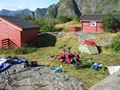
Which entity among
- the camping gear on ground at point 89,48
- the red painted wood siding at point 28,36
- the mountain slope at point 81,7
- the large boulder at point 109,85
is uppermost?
the mountain slope at point 81,7

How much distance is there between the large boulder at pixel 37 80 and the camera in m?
16.5

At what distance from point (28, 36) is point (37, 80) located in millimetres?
14591

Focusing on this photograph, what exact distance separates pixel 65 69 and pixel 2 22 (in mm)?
13358

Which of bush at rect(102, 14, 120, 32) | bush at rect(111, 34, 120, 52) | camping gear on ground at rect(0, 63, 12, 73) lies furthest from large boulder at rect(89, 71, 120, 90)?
bush at rect(102, 14, 120, 32)

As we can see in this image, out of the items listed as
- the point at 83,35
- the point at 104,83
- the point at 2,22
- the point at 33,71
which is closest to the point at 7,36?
the point at 2,22

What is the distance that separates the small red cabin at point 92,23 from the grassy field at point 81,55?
10.3 meters

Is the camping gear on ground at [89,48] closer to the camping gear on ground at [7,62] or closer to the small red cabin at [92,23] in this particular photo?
the camping gear on ground at [7,62]

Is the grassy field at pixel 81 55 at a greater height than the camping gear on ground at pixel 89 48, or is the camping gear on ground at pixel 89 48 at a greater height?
the camping gear on ground at pixel 89 48

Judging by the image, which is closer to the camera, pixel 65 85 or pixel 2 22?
pixel 65 85

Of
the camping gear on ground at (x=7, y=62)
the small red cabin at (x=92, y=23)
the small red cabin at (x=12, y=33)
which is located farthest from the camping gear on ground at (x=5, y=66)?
the small red cabin at (x=92, y=23)

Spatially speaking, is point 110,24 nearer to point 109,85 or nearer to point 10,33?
point 10,33

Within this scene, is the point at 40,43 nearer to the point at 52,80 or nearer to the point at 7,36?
the point at 7,36

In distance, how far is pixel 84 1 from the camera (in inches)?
5669

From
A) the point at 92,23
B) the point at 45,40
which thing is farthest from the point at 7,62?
the point at 92,23
